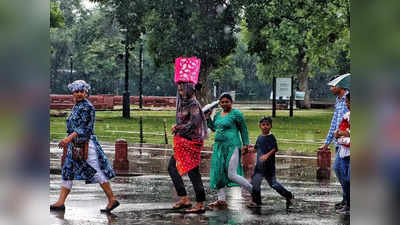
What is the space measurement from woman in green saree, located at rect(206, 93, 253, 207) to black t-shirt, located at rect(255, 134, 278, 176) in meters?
0.29

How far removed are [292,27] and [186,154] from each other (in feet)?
96.5

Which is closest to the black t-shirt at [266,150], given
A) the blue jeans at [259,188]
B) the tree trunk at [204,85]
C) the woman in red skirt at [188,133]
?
the blue jeans at [259,188]

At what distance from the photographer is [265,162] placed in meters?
11.6

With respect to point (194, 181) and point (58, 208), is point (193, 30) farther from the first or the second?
point (58, 208)

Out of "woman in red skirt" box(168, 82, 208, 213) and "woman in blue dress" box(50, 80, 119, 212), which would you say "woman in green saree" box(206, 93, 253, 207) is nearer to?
"woman in red skirt" box(168, 82, 208, 213)

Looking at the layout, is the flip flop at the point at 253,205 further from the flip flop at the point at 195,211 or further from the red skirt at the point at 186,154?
the red skirt at the point at 186,154

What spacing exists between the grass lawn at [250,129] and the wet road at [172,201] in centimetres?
1026

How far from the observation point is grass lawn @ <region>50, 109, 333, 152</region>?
1107 inches

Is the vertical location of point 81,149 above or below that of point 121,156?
above

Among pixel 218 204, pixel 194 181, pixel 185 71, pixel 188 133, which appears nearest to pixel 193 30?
pixel 218 204

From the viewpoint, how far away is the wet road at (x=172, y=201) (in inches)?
393
